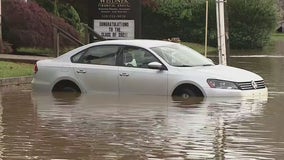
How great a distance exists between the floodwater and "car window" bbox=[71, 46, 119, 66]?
0.84 metres

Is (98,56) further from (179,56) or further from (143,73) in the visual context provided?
(179,56)

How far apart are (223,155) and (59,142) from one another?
7.34 ft

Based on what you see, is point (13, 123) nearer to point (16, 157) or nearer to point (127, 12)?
point (16, 157)

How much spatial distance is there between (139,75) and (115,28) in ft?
28.1

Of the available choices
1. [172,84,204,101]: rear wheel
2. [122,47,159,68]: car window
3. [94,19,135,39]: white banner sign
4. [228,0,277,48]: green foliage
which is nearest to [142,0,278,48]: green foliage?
[228,0,277,48]: green foliage

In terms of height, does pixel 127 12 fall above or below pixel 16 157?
above

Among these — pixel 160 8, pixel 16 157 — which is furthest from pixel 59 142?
pixel 160 8

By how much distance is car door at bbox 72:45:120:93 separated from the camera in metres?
13.6

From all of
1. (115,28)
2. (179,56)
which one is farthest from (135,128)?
(115,28)

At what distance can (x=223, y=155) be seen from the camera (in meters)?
7.99

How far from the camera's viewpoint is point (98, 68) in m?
13.8

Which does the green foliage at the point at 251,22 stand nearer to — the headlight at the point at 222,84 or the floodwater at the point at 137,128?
the floodwater at the point at 137,128

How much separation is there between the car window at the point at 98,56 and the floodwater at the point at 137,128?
0.84 meters

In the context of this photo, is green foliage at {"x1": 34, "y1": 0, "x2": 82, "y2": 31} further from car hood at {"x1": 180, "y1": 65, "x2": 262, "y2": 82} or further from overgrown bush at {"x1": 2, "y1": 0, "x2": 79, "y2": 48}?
car hood at {"x1": 180, "y1": 65, "x2": 262, "y2": 82}
